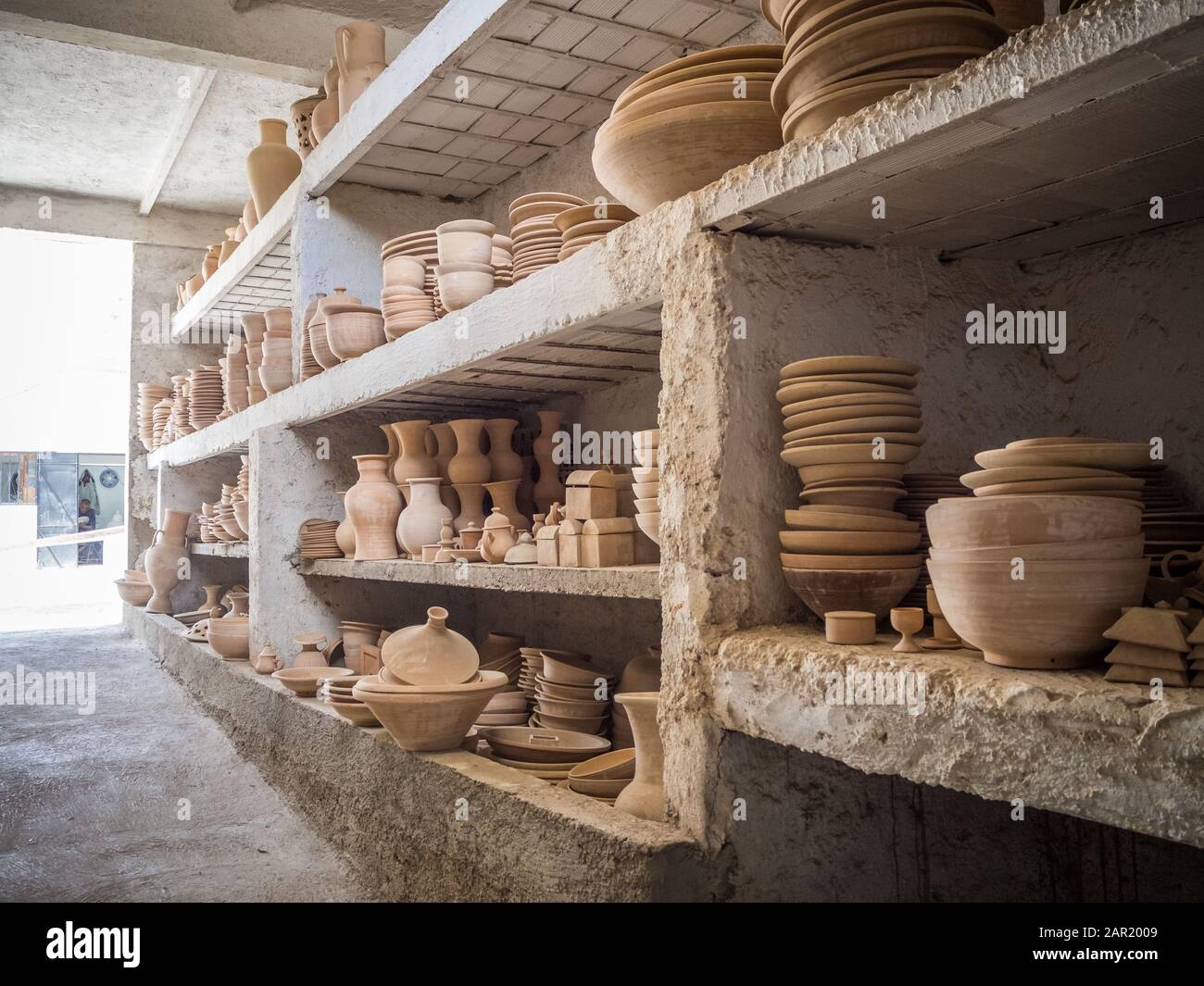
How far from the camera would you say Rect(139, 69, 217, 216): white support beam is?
7.70 meters

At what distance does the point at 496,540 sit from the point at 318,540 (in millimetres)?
2015

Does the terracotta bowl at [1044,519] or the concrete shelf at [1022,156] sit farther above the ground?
the concrete shelf at [1022,156]

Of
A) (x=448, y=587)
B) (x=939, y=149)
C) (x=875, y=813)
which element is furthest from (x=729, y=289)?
(x=448, y=587)

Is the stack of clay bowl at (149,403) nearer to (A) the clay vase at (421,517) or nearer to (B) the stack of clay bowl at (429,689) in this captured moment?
(A) the clay vase at (421,517)

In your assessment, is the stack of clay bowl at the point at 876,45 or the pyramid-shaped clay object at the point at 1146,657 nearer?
the pyramid-shaped clay object at the point at 1146,657

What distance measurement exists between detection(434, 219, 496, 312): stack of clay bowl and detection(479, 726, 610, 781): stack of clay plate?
1726mm

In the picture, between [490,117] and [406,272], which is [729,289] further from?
[490,117]

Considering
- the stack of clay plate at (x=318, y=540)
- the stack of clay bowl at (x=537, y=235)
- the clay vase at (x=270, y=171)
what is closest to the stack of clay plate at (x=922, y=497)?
the stack of clay bowl at (x=537, y=235)

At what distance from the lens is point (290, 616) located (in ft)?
18.6

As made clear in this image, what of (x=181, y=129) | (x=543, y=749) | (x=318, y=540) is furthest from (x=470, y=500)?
(x=181, y=129)

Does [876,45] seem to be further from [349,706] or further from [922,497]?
[349,706]

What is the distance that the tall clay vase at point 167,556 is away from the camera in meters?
9.09

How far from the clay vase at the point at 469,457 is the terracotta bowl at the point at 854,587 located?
2.55 metres
